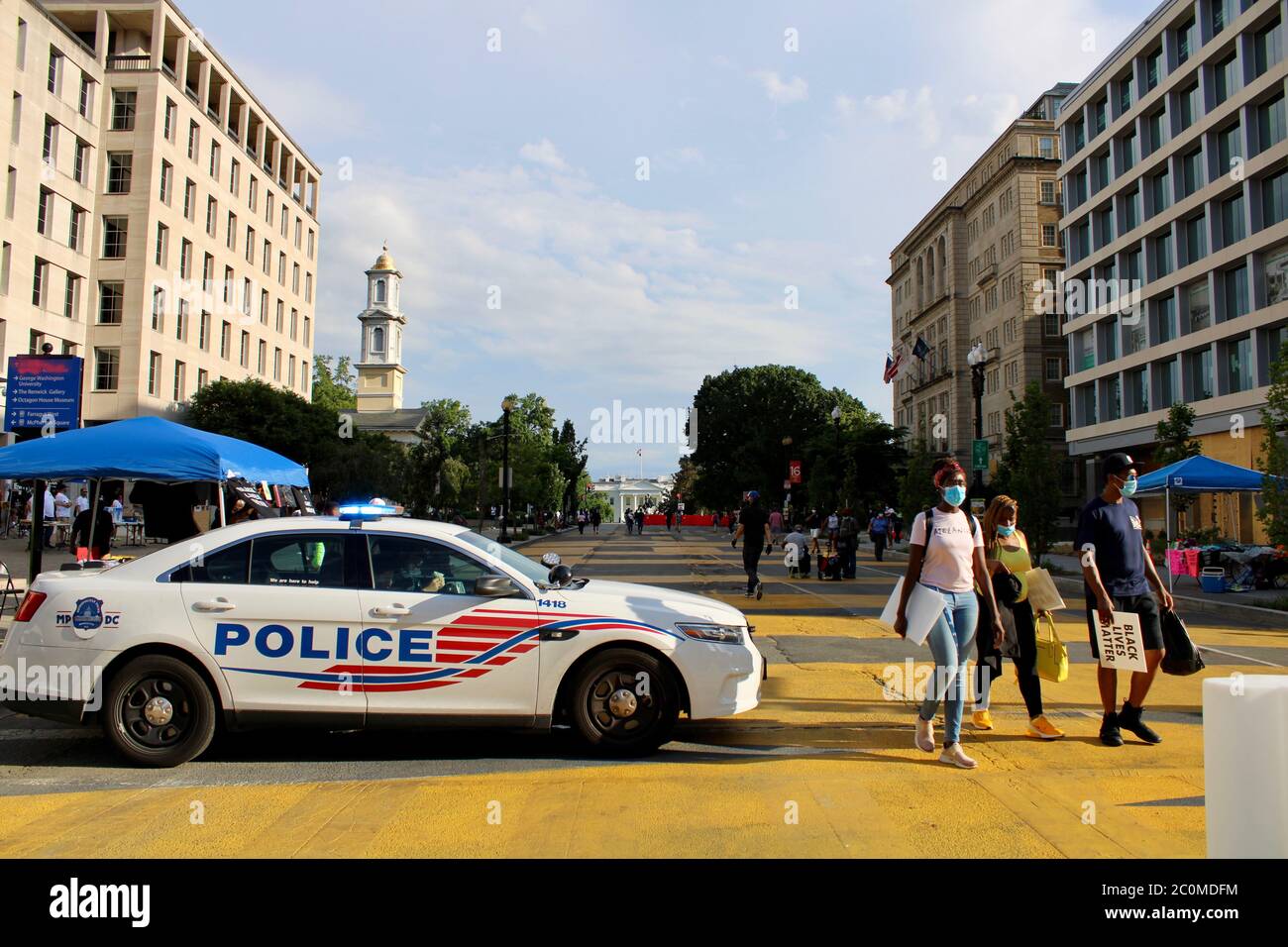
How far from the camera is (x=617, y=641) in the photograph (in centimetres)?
596

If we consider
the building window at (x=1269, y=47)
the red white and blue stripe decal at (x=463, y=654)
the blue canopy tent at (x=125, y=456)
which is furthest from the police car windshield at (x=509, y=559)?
the building window at (x=1269, y=47)

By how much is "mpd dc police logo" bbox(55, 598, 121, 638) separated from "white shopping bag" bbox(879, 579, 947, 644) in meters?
4.93

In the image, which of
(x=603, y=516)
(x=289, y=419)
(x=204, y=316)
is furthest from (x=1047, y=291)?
(x=603, y=516)

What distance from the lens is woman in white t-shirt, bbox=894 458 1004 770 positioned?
5.86 metres

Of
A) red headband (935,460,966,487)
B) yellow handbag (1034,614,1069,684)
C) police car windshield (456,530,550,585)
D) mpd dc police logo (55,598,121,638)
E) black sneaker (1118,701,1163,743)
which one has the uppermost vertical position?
red headband (935,460,966,487)

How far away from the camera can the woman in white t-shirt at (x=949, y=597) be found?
5.86 meters

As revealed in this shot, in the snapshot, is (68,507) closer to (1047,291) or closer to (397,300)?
(1047,291)

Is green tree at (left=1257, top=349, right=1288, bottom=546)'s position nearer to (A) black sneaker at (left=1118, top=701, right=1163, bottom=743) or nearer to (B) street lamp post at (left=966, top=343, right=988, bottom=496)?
(B) street lamp post at (left=966, top=343, right=988, bottom=496)

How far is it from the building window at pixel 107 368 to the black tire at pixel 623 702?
1683 inches

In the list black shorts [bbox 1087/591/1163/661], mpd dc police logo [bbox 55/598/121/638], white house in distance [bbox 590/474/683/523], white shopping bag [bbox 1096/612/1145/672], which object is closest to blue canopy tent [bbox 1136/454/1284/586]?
black shorts [bbox 1087/591/1163/661]

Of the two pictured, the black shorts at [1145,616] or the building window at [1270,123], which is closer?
the black shorts at [1145,616]

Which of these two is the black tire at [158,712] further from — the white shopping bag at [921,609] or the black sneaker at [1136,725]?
the black sneaker at [1136,725]
